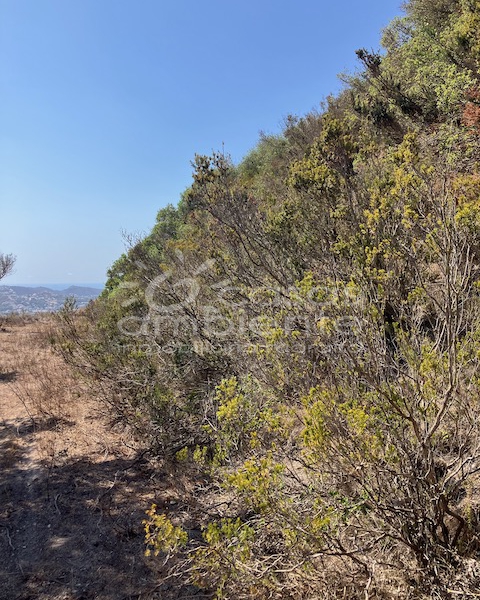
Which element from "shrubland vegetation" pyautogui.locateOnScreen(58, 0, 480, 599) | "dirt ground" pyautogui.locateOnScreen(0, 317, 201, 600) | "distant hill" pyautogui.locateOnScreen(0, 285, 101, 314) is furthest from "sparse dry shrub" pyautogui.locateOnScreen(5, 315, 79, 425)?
"distant hill" pyautogui.locateOnScreen(0, 285, 101, 314)

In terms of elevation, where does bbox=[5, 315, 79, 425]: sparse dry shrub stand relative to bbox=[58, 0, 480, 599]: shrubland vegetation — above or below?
below

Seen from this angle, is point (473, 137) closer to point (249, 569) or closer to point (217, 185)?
point (217, 185)

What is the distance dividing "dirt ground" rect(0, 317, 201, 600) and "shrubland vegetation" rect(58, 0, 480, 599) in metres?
0.35

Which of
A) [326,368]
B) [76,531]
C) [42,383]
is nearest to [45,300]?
[42,383]

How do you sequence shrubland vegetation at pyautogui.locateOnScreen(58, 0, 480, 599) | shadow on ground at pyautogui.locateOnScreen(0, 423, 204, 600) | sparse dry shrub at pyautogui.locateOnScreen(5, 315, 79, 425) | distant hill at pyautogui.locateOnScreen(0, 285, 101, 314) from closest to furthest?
shrubland vegetation at pyautogui.locateOnScreen(58, 0, 480, 599) < shadow on ground at pyautogui.locateOnScreen(0, 423, 204, 600) < sparse dry shrub at pyautogui.locateOnScreen(5, 315, 79, 425) < distant hill at pyautogui.locateOnScreen(0, 285, 101, 314)

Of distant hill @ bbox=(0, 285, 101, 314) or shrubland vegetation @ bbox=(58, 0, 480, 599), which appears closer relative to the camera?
shrubland vegetation @ bbox=(58, 0, 480, 599)

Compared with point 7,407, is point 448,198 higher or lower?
higher

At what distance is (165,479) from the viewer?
15.0 ft

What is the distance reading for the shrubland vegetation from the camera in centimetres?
198

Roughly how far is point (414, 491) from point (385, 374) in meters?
0.69

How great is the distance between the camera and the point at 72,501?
4.31 m

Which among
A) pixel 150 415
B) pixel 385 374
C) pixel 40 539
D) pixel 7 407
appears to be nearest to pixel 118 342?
pixel 150 415

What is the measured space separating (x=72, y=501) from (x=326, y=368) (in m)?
3.93

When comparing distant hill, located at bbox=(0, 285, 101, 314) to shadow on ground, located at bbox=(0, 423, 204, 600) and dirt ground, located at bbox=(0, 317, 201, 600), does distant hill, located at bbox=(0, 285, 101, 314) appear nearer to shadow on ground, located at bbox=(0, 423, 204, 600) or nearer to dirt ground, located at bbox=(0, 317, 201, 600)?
dirt ground, located at bbox=(0, 317, 201, 600)
